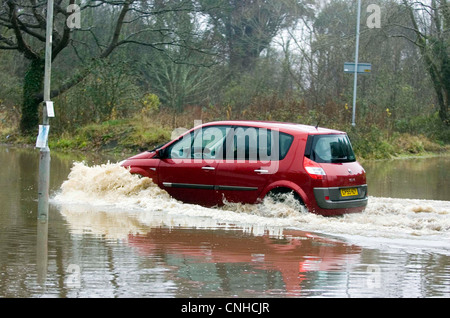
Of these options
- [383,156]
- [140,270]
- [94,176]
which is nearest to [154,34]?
[383,156]

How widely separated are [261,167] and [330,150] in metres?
1.14

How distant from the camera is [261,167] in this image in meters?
11.2

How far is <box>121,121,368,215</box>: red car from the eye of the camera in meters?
10.9

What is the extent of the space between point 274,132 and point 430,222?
280 centimetres

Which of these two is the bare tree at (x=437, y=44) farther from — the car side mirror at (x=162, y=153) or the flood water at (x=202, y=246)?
the car side mirror at (x=162, y=153)

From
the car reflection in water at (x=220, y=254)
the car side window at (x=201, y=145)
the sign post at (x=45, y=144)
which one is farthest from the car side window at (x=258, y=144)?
the sign post at (x=45, y=144)

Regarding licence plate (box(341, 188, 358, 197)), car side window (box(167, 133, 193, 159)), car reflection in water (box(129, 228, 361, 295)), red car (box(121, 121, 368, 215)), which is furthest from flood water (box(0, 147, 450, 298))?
car side window (box(167, 133, 193, 159))

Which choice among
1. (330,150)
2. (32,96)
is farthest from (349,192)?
(32,96)

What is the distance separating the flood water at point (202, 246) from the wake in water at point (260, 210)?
0.02m

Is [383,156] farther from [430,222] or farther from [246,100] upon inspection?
[430,222]

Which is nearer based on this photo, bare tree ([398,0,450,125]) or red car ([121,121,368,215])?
red car ([121,121,368,215])

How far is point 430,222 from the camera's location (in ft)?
35.4

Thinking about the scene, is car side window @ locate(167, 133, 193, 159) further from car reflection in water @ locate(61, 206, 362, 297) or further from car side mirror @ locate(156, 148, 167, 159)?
car reflection in water @ locate(61, 206, 362, 297)

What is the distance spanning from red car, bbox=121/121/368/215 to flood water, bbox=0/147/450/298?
0.77 ft
